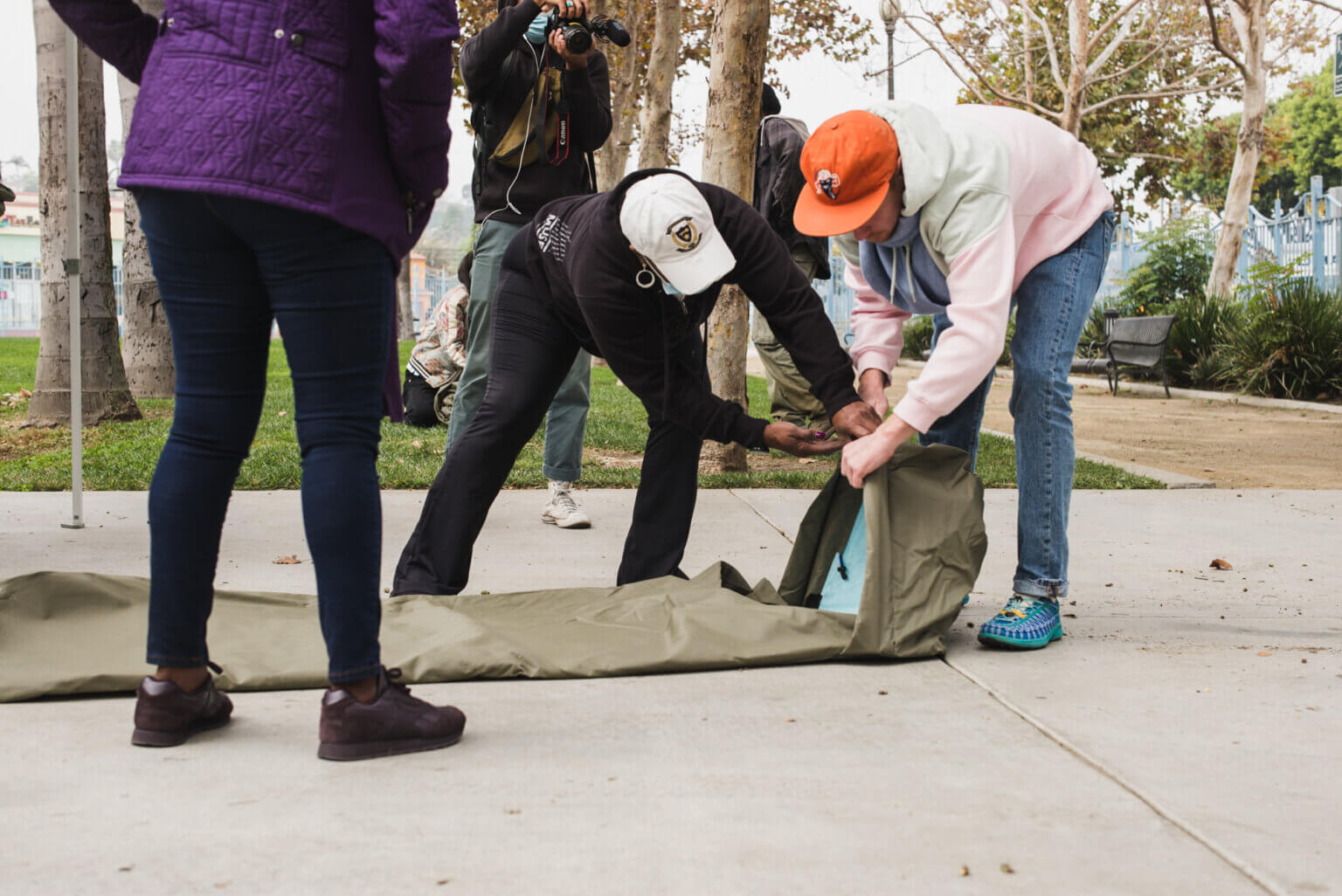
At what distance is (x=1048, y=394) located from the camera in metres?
3.32

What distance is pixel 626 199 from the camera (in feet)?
10.1

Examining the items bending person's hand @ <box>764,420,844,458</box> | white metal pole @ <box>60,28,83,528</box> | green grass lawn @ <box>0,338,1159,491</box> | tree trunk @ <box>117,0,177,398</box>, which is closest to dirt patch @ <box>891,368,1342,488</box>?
→ green grass lawn @ <box>0,338,1159,491</box>

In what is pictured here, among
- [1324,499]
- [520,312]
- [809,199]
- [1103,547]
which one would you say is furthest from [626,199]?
[1324,499]

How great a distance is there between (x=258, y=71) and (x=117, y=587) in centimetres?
163

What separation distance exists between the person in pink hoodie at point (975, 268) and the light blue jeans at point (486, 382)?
1.52 metres

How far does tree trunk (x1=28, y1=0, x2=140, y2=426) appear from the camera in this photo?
8.70 m

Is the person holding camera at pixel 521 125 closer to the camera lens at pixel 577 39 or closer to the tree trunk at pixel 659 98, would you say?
the camera lens at pixel 577 39

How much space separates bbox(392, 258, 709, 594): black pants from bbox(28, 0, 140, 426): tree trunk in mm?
5886

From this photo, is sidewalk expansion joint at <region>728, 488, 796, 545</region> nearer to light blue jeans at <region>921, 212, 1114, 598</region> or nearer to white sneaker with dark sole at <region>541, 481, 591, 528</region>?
white sneaker with dark sole at <region>541, 481, 591, 528</region>

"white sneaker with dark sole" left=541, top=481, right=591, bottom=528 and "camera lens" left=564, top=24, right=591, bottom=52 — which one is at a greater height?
"camera lens" left=564, top=24, right=591, bottom=52

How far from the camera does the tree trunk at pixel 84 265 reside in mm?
8703

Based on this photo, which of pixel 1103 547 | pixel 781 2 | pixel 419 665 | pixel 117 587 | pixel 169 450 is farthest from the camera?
pixel 781 2

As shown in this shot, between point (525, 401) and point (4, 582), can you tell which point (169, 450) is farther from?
point (525, 401)

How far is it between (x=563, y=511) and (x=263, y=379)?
9.23ft
